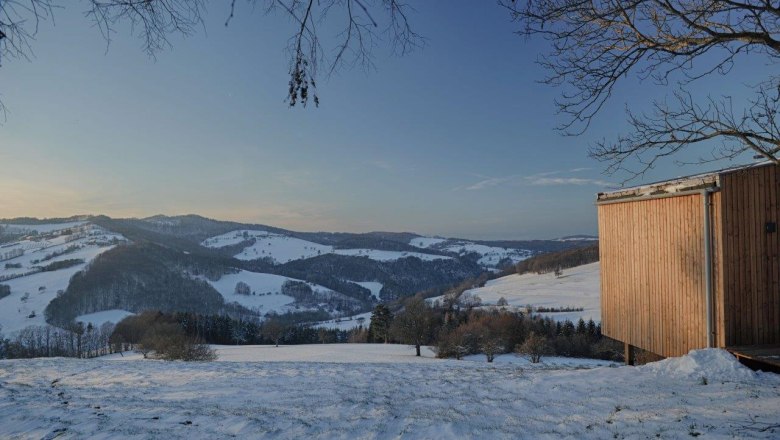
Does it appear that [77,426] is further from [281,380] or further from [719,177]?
[719,177]

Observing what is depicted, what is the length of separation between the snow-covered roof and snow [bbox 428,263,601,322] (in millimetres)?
58795

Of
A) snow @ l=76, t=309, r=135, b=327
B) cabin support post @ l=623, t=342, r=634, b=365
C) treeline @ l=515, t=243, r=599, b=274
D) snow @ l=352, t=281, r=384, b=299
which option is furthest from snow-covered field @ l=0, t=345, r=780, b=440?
snow @ l=352, t=281, r=384, b=299

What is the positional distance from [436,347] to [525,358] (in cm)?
954

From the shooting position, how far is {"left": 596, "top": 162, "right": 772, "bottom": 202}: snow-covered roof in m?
6.59

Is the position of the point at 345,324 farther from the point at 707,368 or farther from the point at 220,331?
the point at 707,368

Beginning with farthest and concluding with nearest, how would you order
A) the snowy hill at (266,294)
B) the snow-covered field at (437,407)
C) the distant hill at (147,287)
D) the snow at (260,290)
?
1. the snowy hill at (266,294)
2. the snow at (260,290)
3. the distant hill at (147,287)
4. the snow-covered field at (437,407)

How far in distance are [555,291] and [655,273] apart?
313 ft

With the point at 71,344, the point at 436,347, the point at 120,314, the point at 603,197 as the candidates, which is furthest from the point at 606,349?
the point at 120,314

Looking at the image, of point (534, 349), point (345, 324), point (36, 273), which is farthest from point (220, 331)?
point (36, 273)

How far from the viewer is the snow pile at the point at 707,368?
557 centimetres

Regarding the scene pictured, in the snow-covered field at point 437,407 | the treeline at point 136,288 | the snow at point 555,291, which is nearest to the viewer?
the snow-covered field at point 437,407

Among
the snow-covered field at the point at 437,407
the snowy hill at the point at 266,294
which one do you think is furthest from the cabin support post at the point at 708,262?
the snowy hill at the point at 266,294

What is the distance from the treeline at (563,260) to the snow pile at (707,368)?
124975mm

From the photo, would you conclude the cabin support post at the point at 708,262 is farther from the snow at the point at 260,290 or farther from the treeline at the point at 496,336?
the snow at the point at 260,290
